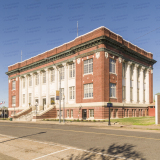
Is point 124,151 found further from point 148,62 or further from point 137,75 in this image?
point 148,62

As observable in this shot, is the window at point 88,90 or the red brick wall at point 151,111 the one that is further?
the red brick wall at point 151,111

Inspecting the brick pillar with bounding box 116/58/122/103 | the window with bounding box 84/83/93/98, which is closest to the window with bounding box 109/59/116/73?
the brick pillar with bounding box 116/58/122/103

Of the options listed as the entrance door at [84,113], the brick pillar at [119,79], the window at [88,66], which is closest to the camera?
the window at [88,66]

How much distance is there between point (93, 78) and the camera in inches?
1441

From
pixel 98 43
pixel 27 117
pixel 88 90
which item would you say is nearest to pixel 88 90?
pixel 88 90

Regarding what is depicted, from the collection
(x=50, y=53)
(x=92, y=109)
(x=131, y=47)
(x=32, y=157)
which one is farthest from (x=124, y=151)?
(x=50, y=53)

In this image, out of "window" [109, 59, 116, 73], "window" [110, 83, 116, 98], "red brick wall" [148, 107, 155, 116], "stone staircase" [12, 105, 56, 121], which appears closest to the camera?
"window" [110, 83, 116, 98]

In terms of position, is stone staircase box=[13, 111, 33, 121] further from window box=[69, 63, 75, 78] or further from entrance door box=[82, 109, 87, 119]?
entrance door box=[82, 109, 87, 119]

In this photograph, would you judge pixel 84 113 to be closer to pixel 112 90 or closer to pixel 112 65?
pixel 112 90

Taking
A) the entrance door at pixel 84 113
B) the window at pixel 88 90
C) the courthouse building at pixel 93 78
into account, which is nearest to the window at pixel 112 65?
the courthouse building at pixel 93 78

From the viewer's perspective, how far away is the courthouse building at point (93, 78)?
35.7m

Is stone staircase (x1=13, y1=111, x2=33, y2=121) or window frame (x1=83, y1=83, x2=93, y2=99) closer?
window frame (x1=83, y1=83, x2=93, y2=99)

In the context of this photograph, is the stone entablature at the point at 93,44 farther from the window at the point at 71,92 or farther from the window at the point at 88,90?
the window at the point at 71,92

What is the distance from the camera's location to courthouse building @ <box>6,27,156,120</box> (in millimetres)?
35688
